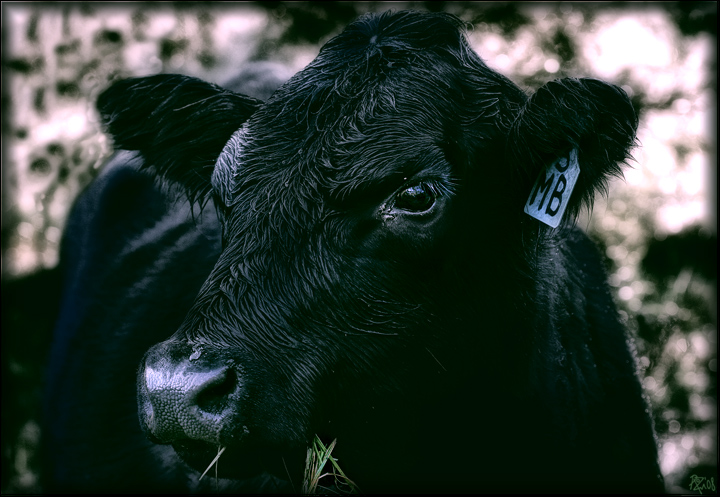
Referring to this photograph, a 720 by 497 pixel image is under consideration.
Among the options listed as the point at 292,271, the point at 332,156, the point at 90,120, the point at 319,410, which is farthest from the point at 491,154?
the point at 90,120

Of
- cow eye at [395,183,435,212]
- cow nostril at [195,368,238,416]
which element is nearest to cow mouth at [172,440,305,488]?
cow nostril at [195,368,238,416]

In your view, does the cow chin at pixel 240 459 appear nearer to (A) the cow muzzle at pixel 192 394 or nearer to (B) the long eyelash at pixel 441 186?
(A) the cow muzzle at pixel 192 394

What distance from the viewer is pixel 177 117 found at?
297cm

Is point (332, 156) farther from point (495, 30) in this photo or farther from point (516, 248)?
point (495, 30)

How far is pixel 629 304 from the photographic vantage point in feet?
22.9

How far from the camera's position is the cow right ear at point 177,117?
2.94 meters

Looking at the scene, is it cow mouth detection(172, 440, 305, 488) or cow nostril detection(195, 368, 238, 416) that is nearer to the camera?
cow nostril detection(195, 368, 238, 416)

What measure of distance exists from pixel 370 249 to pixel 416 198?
0.22 m

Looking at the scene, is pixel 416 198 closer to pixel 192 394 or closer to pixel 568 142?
pixel 568 142

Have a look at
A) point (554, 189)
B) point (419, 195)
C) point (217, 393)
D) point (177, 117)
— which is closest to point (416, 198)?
point (419, 195)

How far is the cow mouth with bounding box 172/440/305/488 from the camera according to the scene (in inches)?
84.4
